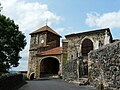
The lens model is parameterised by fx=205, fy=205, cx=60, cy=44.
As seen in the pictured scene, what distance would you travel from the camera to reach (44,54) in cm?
3975

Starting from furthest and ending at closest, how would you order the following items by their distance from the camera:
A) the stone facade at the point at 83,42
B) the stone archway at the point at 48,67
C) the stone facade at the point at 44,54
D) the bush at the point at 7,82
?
the stone archway at the point at 48,67, the stone facade at the point at 44,54, the stone facade at the point at 83,42, the bush at the point at 7,82

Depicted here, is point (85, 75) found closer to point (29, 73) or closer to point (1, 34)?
point (1, 34)

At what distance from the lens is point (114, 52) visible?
9.33 metres

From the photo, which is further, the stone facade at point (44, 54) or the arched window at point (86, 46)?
the stone facade at point (44, 54)

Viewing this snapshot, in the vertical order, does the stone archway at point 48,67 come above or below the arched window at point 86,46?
below

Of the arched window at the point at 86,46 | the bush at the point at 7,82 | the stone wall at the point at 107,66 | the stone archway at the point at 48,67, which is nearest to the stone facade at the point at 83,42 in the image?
the arched window at the point at 86,46

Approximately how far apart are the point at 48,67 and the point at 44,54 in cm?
358

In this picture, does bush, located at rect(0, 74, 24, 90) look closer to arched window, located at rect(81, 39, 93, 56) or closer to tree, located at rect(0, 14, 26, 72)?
tree, located at rect(0, 14, 26, 72)

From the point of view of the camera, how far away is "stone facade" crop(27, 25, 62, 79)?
39531 mm

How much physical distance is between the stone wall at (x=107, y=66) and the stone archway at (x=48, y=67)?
27527 millimetres

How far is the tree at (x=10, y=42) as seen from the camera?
93.5 feet

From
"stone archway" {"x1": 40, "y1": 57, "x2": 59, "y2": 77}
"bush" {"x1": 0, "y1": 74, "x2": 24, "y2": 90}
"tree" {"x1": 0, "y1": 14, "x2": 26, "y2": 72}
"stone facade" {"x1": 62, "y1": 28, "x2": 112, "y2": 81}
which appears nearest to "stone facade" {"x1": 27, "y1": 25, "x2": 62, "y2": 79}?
"stone archway" {"x1": 40, "y1": 57, "x2": 59, "y2": 77}

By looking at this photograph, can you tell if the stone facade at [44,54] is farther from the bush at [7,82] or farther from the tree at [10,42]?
the bush at [7,82]

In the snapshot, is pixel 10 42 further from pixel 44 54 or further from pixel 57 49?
pixel 57 49
